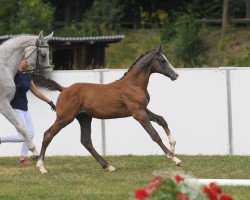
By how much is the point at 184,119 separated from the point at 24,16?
21.8 meters

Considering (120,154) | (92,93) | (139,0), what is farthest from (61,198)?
(139,0)

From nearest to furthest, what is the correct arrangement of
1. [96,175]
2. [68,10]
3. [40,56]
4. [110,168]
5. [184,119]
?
[96,175]
[110,168]
[40,56]
[184,119]
[68,10]

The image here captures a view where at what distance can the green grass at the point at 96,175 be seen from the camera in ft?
38.9

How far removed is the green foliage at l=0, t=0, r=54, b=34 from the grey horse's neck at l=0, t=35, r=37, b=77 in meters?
22.1

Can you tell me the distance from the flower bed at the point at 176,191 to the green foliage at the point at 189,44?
30.8 meters

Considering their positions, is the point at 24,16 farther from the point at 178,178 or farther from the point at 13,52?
the point at 178,178

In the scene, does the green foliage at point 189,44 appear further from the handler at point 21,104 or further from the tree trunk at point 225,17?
the handler at point 21,104

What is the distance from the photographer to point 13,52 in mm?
15023

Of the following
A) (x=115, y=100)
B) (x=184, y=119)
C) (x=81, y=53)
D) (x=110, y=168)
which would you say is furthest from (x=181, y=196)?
(x=81, y=53)

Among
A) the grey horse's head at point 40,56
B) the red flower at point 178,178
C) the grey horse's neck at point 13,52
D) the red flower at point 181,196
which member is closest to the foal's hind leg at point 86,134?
the grey horse's head at point 40,56

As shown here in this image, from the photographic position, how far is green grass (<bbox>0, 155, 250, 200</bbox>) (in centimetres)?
1187

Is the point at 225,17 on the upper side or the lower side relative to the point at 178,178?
lower

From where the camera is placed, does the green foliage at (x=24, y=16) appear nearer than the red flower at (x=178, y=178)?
No

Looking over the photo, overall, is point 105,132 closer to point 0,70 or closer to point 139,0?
point 0,70
